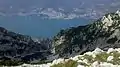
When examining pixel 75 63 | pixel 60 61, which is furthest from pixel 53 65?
pixel 75 63

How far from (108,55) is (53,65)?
8362 millimetres

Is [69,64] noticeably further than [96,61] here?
Yes

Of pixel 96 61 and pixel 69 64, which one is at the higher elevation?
pixel 96 61

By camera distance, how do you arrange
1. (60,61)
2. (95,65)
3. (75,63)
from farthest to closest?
1. (60,61)
2. (75,63)
3. (95,65)

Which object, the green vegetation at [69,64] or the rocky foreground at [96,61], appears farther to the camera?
the green vegetation at [69,64]

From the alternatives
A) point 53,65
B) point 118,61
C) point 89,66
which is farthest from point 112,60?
point 53,65

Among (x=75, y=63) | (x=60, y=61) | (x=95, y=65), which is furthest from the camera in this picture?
(x=60, y=61)

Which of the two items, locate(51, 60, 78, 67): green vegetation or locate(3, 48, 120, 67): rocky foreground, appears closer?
locate(3, 48, 120, 67): rocky foreground

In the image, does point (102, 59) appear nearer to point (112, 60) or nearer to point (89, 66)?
point (112, 60)

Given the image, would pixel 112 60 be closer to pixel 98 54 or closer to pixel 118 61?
pixel 118 61

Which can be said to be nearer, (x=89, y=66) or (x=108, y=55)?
(x=89, y=66)

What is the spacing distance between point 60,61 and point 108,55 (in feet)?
24.3

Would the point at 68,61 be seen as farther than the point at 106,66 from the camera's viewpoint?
Yes

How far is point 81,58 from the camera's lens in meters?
55.1
